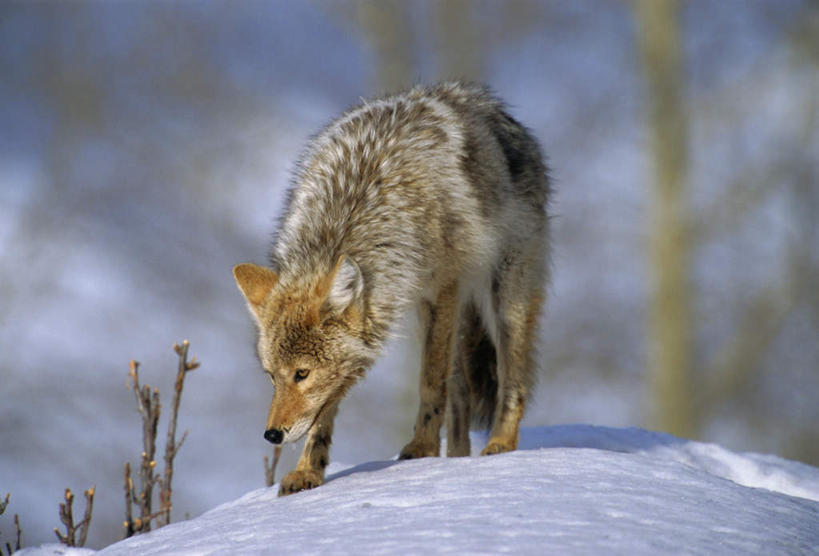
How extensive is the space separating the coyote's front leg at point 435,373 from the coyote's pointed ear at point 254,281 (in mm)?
863

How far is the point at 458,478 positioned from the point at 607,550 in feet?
3.63

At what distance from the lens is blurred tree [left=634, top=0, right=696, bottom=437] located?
11250mm

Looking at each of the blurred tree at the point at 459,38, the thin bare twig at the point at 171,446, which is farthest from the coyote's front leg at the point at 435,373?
→ the blurred tree at the point at 459,38

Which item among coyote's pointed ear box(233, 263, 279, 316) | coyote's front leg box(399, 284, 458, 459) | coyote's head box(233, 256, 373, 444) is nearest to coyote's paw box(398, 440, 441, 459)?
coyote's front leg box(399, 284, 458, 459)

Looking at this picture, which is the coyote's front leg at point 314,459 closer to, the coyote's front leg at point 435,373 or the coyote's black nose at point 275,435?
the coyote's black nose at point 275,435

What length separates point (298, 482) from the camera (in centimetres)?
418

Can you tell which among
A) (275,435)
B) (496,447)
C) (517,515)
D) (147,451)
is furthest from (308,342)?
(517,515)

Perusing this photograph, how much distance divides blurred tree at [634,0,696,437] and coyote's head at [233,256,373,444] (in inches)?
301

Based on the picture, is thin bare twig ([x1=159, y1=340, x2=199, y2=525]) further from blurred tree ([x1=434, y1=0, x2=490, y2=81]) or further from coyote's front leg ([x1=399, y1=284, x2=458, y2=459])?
blurred tree ([x1=434, y1=0, x2=490, y2=81])

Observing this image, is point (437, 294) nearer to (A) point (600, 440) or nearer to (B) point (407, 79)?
(A) point (600, 440)

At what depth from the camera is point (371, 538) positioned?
9.02 ft

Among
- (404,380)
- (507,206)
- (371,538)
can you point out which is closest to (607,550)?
(371,538)

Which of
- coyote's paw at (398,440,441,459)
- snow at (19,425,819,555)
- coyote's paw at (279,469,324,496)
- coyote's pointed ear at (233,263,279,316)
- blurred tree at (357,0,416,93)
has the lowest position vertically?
snow at (19,425,819,555)

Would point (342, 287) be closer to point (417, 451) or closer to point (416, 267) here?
point (416, 267)
